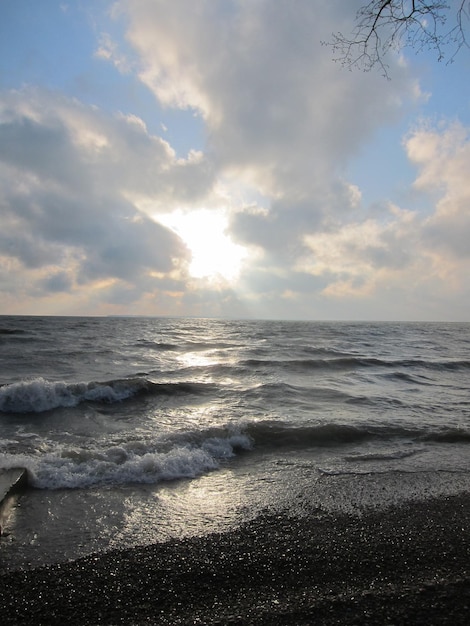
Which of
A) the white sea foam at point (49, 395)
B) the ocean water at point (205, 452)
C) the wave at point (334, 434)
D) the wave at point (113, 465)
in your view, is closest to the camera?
the ocean water at point (205, 452)

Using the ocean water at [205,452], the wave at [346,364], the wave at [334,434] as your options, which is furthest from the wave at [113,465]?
the wave at [346,364]

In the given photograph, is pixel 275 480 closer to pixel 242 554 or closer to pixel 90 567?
pixel 242 554

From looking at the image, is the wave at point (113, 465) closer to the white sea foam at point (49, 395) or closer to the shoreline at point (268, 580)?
the shoreline at point (268, 580)

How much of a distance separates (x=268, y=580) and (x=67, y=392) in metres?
9.35

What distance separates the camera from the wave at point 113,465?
4.78 m

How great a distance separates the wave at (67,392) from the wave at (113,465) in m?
4.17

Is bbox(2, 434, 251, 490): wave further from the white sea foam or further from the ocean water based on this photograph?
the white sea foam

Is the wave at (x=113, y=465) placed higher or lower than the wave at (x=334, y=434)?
higher

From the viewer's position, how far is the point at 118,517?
3.85m

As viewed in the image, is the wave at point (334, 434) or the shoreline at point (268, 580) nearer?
the shoreline at point (268, 580)

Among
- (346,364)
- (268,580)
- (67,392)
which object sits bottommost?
(346,364)

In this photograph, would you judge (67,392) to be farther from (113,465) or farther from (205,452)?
(205,452)

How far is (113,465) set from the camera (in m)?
5.20

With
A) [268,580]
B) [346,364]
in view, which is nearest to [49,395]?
[268,580]
